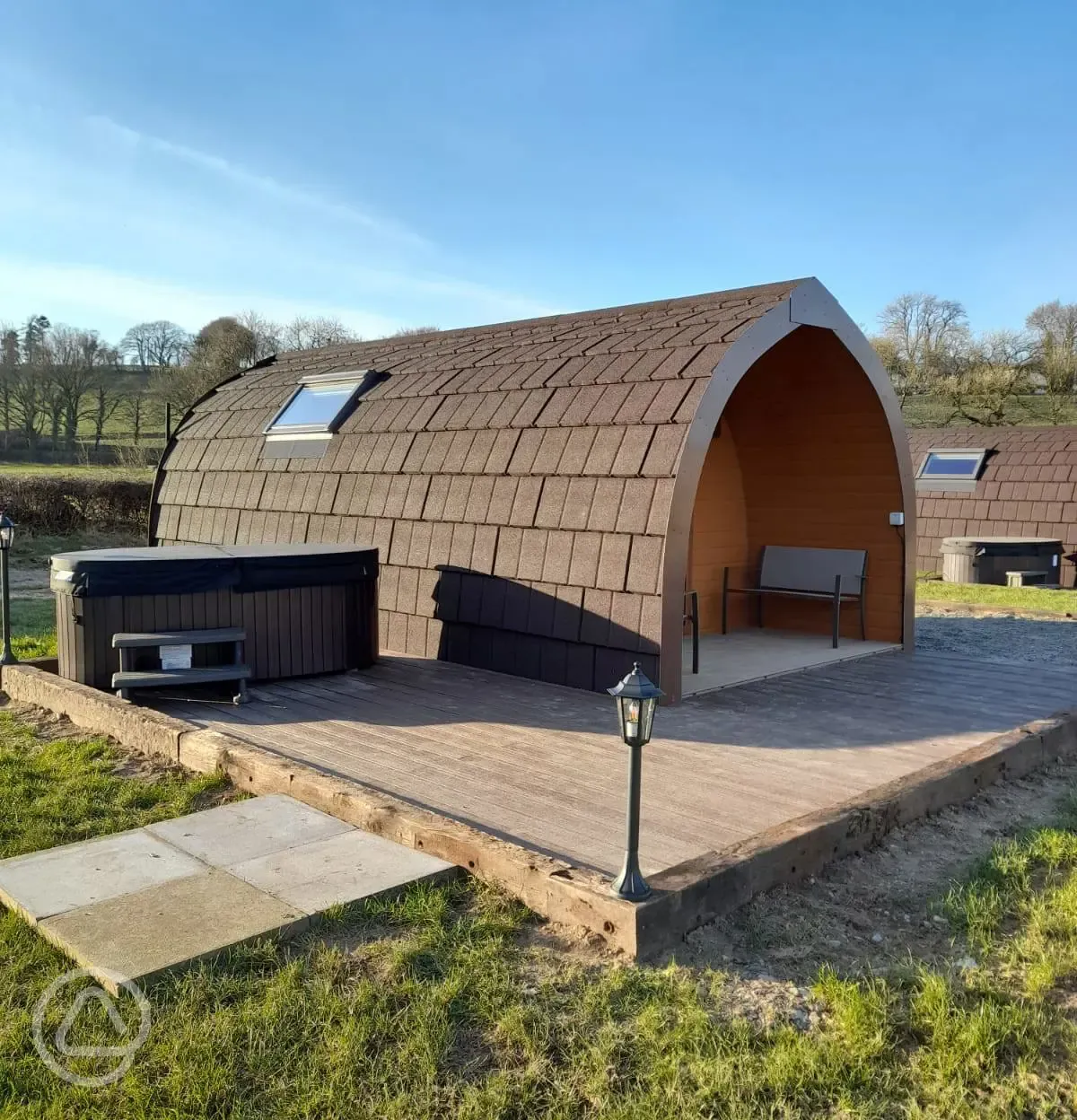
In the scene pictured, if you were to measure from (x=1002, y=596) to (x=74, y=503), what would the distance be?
1548 cm

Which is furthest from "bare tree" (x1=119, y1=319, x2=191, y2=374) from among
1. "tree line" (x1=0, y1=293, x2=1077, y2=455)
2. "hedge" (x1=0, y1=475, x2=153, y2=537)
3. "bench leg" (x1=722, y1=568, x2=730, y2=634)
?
"bench leg" (x1=722, y1=568, x2=730, y2=634)

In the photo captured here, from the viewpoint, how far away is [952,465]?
669 inches

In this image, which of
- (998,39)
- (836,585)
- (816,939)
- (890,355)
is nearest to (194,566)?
(816,939)

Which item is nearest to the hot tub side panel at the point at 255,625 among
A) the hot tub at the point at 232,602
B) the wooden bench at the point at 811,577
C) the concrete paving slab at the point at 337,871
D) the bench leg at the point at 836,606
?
the hot tub at the point at 232,602

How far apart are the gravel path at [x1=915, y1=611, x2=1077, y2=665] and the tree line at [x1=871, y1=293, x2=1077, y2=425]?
69.4 feet

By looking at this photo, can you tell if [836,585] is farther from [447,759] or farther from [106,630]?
[106,630]

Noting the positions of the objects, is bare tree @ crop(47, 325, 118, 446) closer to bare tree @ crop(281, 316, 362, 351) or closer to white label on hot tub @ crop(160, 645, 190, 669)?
bare tree @ crop(281, 316, 362, 351)

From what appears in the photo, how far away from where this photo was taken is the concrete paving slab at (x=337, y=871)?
130 inches

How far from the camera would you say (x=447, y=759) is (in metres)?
4.89

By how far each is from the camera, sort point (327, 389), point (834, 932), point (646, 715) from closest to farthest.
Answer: point (646, 715), point (834, 932), point (327, 389)

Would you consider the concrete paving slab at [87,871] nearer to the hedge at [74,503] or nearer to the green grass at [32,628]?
the green grass at [32,628]

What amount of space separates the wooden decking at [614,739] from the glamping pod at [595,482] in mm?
625

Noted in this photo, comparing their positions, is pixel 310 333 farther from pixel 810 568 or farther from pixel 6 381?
pixel 810 568

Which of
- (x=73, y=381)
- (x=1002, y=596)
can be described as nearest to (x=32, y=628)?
(x=1002, y=596)
